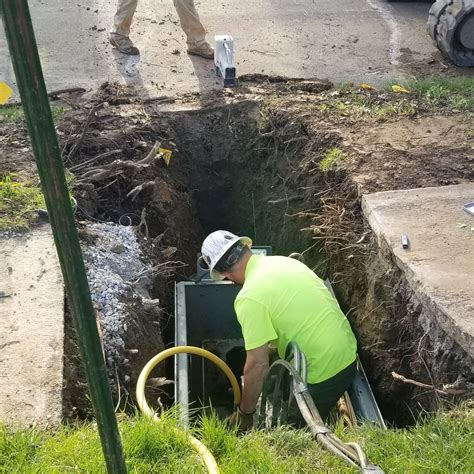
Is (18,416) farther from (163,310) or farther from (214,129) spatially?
(214,129)

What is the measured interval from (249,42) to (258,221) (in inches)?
119

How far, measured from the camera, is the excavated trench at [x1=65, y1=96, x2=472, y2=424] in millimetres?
4316

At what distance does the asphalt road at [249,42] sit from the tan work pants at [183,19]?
0.86 feet

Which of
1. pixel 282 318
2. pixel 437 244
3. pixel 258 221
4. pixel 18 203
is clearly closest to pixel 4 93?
pixel 18 203

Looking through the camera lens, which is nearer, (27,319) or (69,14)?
(27,319)

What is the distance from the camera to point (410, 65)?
311 inches

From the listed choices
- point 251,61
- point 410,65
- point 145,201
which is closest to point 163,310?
point 145,201

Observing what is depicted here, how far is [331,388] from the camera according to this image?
4.16m

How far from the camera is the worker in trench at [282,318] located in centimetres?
391

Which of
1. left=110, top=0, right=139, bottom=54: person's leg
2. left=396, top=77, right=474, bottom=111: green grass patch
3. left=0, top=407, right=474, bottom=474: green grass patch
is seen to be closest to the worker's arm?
left=0, top=407, right=474, bottom=474: green grass patch

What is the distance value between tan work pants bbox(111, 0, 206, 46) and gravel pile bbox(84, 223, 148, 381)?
3.64 meters

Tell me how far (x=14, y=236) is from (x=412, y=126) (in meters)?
3.74

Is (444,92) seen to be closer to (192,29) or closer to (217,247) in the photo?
(192,29)

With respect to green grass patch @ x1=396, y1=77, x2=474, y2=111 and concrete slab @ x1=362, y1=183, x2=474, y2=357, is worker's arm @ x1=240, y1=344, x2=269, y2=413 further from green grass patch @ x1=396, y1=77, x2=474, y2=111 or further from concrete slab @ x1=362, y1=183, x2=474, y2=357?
green grass patch @ x1=396, y1=77, x2=474, y2=111
